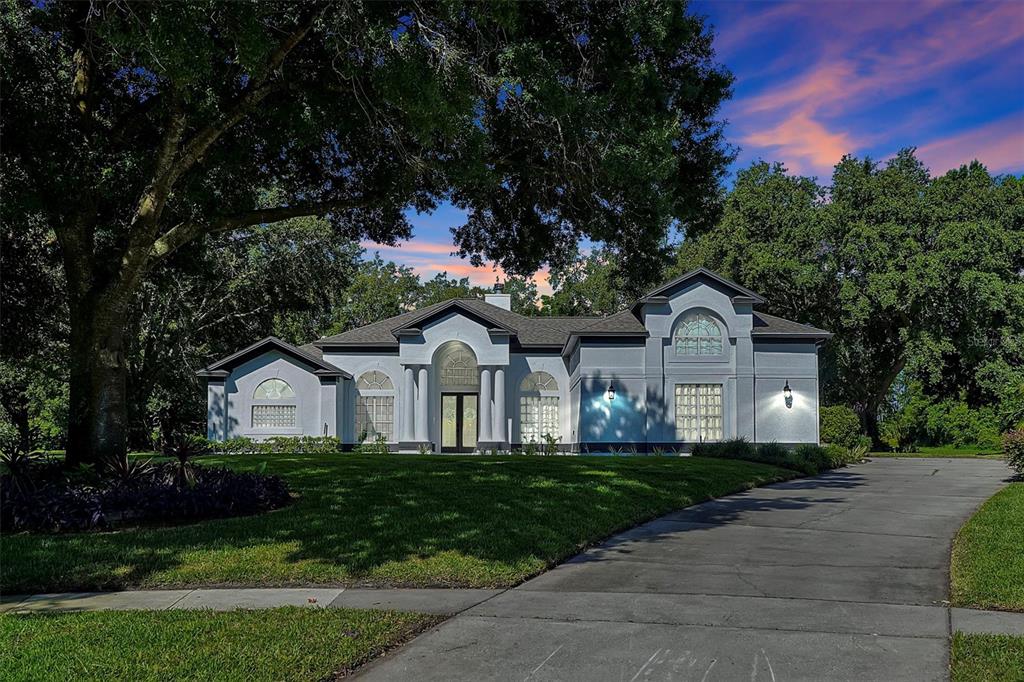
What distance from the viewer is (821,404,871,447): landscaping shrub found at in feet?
111

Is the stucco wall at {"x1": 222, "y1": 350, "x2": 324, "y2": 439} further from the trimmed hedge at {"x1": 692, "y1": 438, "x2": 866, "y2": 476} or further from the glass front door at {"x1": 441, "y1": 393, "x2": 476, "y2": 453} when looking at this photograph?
the trimmed hedge at {"x1": 692, "y1": 438, "x2": 866, "y2": 476}

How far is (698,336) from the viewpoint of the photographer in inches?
1227

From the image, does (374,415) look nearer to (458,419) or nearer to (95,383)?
(458,419)

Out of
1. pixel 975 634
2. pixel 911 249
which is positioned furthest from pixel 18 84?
pixel 911 249

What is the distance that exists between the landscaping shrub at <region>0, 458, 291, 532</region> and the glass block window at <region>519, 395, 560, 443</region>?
20844mm

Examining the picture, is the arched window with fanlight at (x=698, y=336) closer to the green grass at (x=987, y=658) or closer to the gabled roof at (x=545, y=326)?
the gabled roof at (x=545, y=326)

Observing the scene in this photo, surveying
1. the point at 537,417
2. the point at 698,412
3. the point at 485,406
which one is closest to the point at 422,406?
the point at 485,406

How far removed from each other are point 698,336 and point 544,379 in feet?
22.1

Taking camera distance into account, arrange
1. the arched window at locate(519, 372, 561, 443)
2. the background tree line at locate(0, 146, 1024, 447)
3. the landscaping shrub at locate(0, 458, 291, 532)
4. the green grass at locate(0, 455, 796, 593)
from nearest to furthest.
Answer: the green grass at locate(0, 455, 796, 593) < the landscaping shrub at locate(0, 458, 291, 532) < the arched window at locate(519, 372, 561, 443) < the background tree line at locate(0, 146, 1024, 447)

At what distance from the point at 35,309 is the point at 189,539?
42.9 ft

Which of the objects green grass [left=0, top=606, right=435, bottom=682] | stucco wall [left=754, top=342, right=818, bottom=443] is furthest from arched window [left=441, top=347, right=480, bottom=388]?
green grass [left=0, top=606, right=435, bottom=682]

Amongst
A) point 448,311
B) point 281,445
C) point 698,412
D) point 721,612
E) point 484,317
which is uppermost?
point 448,311

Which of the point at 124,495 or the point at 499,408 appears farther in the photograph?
the point at 499,408

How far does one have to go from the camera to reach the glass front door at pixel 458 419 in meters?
35.8
